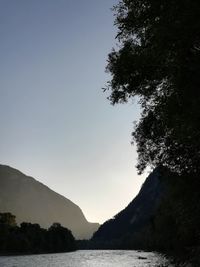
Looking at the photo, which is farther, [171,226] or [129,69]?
[171,226]

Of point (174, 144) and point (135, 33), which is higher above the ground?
point (135, 33)

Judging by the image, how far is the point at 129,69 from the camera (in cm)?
2062

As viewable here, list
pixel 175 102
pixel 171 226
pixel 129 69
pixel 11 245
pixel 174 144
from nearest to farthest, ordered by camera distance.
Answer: pixel 175 102 → pixel 129 69 → pixel 174 144 → pixel 171 226 → pixel 11 245

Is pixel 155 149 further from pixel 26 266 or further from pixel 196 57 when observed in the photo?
pixel 26 266

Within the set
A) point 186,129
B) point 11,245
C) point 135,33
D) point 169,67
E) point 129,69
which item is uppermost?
point 11,245

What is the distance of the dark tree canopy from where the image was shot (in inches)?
657

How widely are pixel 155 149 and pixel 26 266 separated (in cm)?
7439

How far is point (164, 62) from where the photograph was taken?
1836 cm

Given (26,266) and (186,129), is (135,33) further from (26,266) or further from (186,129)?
(26,266)

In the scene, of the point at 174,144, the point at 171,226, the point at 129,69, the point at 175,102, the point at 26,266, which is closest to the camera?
the point at 175,102

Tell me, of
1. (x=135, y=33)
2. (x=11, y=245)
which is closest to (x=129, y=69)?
(x=135, y=33)

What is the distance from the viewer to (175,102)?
1839cm

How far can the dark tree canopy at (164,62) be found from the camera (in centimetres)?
1669

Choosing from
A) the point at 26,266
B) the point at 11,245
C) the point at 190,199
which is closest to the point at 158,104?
the point at 190,199
